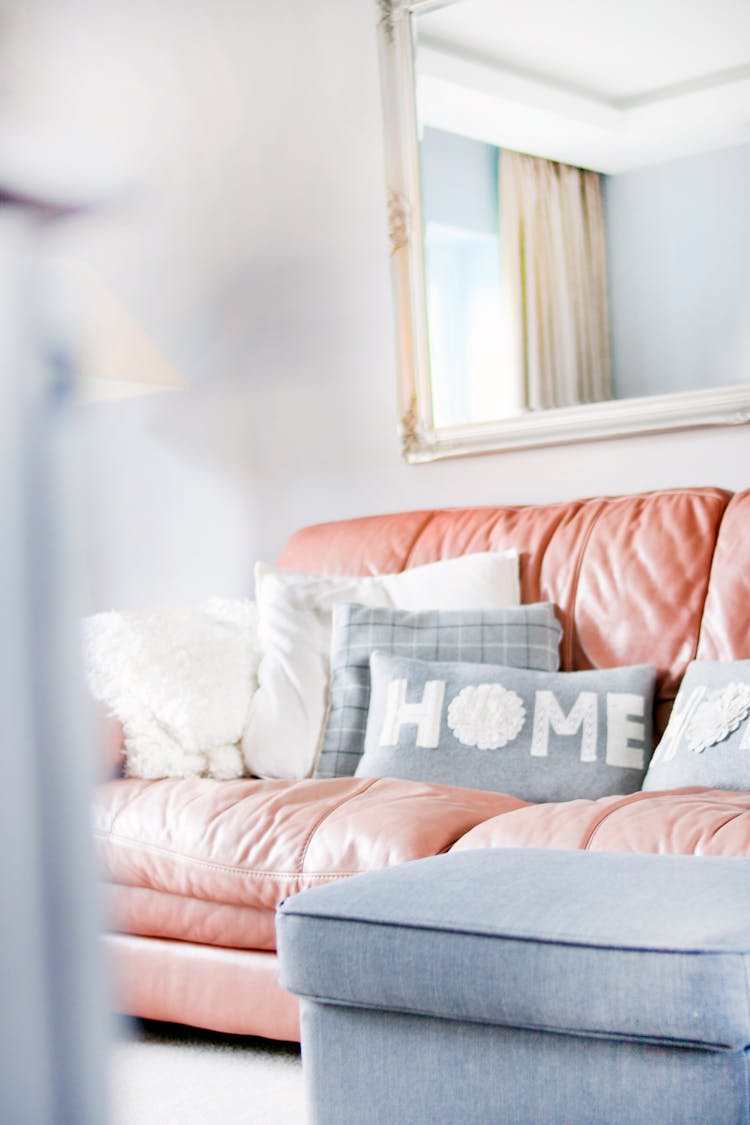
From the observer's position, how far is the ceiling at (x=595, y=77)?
2510mm

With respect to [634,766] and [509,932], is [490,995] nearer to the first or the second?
[509,932]

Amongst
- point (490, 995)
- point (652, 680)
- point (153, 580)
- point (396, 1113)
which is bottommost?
point (396, 1113)

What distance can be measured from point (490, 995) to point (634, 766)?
97cm

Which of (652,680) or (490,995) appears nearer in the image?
(490,995)

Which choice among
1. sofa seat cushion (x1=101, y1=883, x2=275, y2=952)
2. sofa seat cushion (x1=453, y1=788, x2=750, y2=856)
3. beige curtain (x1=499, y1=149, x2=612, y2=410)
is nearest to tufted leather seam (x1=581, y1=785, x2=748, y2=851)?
sofa seat cushion (x1=453, y1=788, x2=750, y2=856)

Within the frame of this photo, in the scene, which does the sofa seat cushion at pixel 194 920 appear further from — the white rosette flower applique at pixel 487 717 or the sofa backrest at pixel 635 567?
the sofa backrest at pixel 635 567

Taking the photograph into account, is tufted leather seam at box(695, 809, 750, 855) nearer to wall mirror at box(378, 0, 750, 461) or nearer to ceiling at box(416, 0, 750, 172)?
wall mirror at box(378, 0, 750, 461)

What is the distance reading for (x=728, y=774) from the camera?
1.85m

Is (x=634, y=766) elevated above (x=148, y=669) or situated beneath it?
situated beneath

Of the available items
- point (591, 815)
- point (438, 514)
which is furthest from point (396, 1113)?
point (438, 514)

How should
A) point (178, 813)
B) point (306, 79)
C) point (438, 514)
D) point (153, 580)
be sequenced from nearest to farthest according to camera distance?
point (178, 813) < point (438, 514) < point (306, 79) < point (153, 580)

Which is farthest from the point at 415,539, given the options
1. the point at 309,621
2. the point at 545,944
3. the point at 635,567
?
the point at 545,944

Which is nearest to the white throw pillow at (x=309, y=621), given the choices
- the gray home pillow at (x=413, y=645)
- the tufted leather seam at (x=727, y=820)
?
the gray home pillow at (x=413, y=645)

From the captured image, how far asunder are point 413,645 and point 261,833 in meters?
0.57
